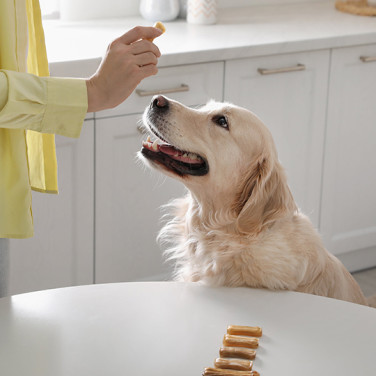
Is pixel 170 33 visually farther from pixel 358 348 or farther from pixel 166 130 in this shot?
pixel 358 348

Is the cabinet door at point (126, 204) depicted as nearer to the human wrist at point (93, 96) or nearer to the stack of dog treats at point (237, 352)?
the human wrist at point (93, 96)

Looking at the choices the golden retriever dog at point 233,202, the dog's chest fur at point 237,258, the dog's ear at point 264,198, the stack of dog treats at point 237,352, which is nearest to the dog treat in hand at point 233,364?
the stack of dog treats at point 237,352

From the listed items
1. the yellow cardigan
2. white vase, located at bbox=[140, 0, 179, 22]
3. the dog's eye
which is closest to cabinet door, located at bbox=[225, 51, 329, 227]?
white vase, located at bbox=[140, 0, 179, 22]

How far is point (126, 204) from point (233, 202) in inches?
36.7

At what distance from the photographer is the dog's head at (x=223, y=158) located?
5.28ft

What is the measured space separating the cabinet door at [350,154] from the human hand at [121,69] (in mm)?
1642

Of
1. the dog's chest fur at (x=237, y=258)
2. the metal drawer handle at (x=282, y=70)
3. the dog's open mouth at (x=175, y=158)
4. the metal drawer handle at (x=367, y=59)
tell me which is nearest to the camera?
the dog's chest fur at (x=237, y=258)

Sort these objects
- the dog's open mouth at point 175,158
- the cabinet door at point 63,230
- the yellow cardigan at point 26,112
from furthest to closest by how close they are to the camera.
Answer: the cabinet door at point 63,230 < the dog's open mouth at point 175,158 < the yellow cardigan at point 26,112

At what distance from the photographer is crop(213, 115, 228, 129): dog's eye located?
1.68 meters

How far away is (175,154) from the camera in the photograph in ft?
5.42

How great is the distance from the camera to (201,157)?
1.67 metres

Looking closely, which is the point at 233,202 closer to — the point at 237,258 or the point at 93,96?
the point at 237,258

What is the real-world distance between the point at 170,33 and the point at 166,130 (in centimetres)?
121

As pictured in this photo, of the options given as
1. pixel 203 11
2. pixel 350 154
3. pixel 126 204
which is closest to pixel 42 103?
pixel 126 204
